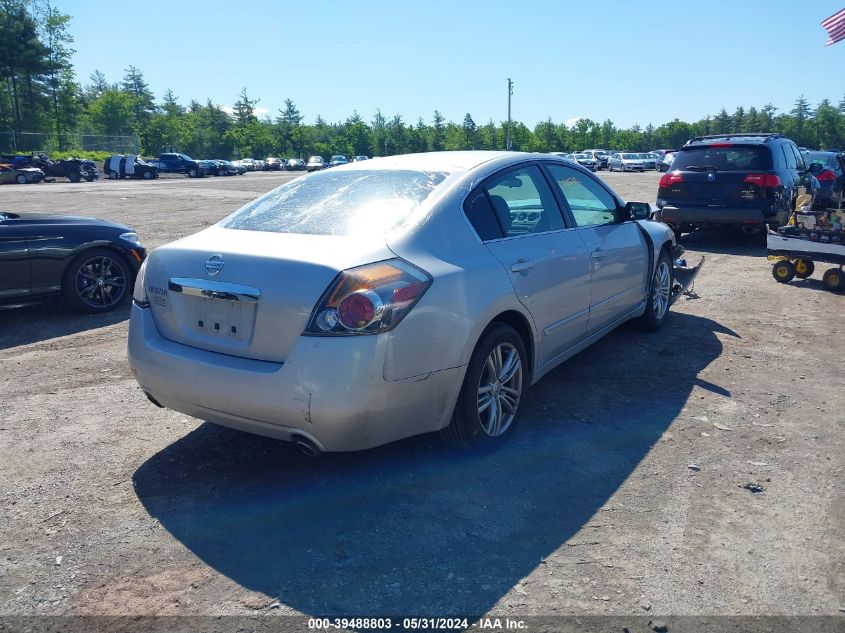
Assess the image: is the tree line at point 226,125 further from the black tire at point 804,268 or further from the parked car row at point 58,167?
the black tire at point 804,268

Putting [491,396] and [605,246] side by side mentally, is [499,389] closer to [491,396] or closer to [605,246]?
[491,396]

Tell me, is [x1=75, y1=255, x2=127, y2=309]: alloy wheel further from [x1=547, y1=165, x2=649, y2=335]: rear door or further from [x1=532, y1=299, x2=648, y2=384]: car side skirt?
[x1=532, y1=299, x2=648, y2=384]: car side skirt

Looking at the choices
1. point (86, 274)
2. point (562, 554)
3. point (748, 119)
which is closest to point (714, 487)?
point (562, 554)

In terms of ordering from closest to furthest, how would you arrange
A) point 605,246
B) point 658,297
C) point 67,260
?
point 605,246 → point 658,297 → point 67,260

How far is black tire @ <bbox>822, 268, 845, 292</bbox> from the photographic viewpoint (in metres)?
8.24

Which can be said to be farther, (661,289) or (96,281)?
(96,281)

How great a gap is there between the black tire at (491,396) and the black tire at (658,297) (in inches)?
96.7

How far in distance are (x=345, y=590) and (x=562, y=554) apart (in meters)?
0.95

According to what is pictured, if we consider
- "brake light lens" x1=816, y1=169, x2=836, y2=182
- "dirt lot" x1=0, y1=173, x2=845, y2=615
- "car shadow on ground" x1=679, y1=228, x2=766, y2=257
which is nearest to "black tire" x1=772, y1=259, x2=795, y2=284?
"car shadow on ground" x1=679, y1=228, x2=766, y2=257

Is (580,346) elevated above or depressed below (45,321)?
above

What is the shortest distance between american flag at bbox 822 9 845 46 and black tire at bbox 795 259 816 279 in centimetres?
692

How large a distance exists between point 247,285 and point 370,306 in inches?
24.9

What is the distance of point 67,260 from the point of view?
707cm

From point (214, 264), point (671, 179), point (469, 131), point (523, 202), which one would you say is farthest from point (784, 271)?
point (469, 131)
